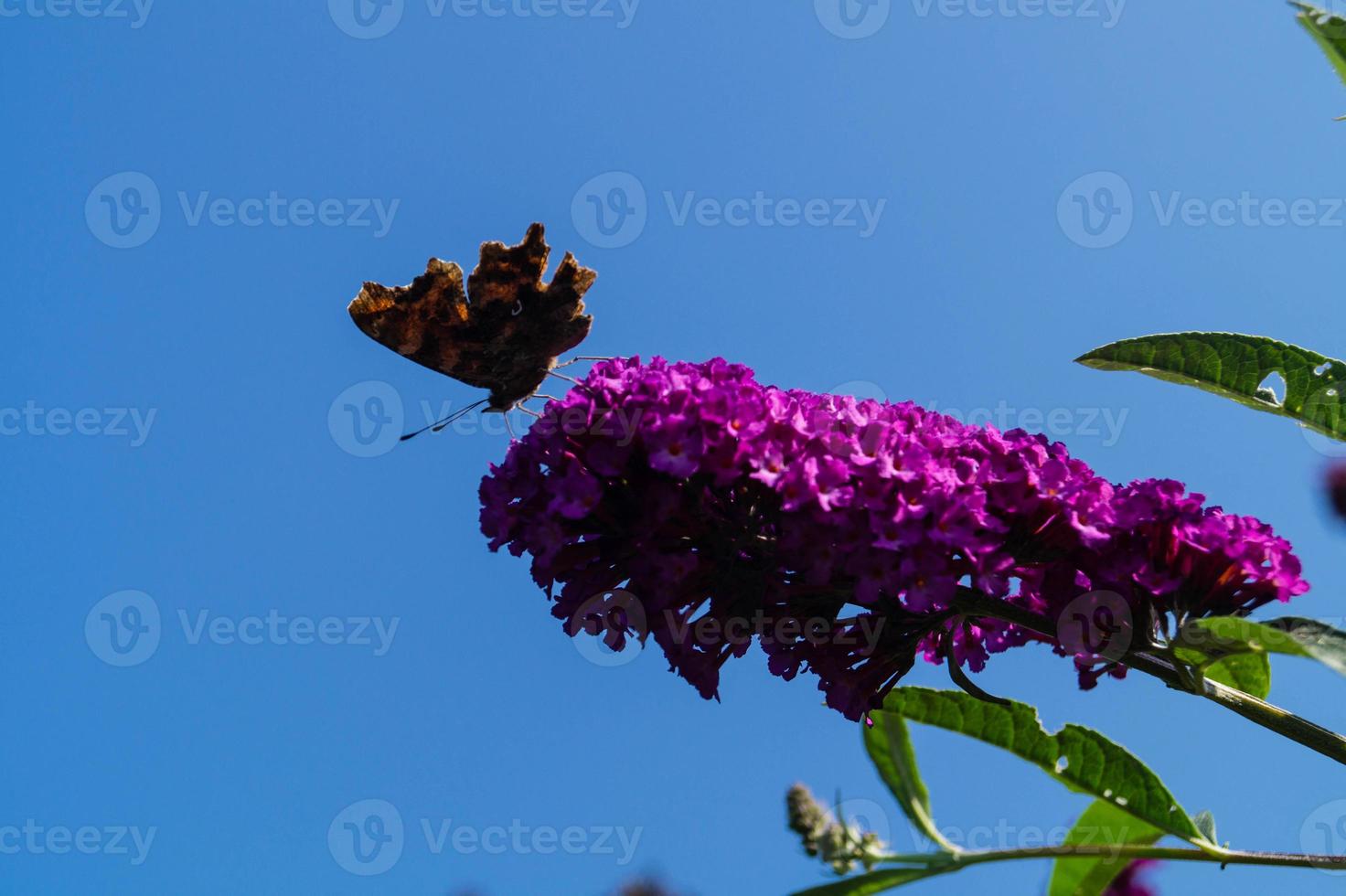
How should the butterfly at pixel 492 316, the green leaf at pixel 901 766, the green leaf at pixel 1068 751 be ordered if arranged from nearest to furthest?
the green leaf at pixel 1068 751, the green leaf at pixel 901 766, the butterfly at pixel 492 316

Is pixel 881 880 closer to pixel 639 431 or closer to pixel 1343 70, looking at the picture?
pixel 639 431

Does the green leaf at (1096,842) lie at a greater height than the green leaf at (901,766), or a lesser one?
lesser

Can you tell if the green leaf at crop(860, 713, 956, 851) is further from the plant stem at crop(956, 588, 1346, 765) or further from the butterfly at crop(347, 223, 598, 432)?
the butterfly at crop(347, 223, 598, 432)

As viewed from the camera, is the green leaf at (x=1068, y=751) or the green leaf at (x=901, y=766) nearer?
the green leaf at (x=1068, y=751)

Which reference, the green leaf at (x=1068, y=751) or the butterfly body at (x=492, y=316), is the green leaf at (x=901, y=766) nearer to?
the green leaf at (x=1068, y=751)

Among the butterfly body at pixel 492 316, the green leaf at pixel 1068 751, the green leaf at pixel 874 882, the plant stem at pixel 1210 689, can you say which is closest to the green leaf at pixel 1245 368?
the plant stem at pixel 1210 689

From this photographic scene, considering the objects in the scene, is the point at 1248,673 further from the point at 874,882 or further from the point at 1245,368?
the point at 874,882

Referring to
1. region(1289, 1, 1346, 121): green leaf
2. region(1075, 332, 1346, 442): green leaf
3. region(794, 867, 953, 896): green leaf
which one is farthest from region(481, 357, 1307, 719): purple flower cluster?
region(1289, 1, 1346, 121): green leaf

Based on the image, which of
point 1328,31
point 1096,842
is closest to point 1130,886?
point 1096,842
